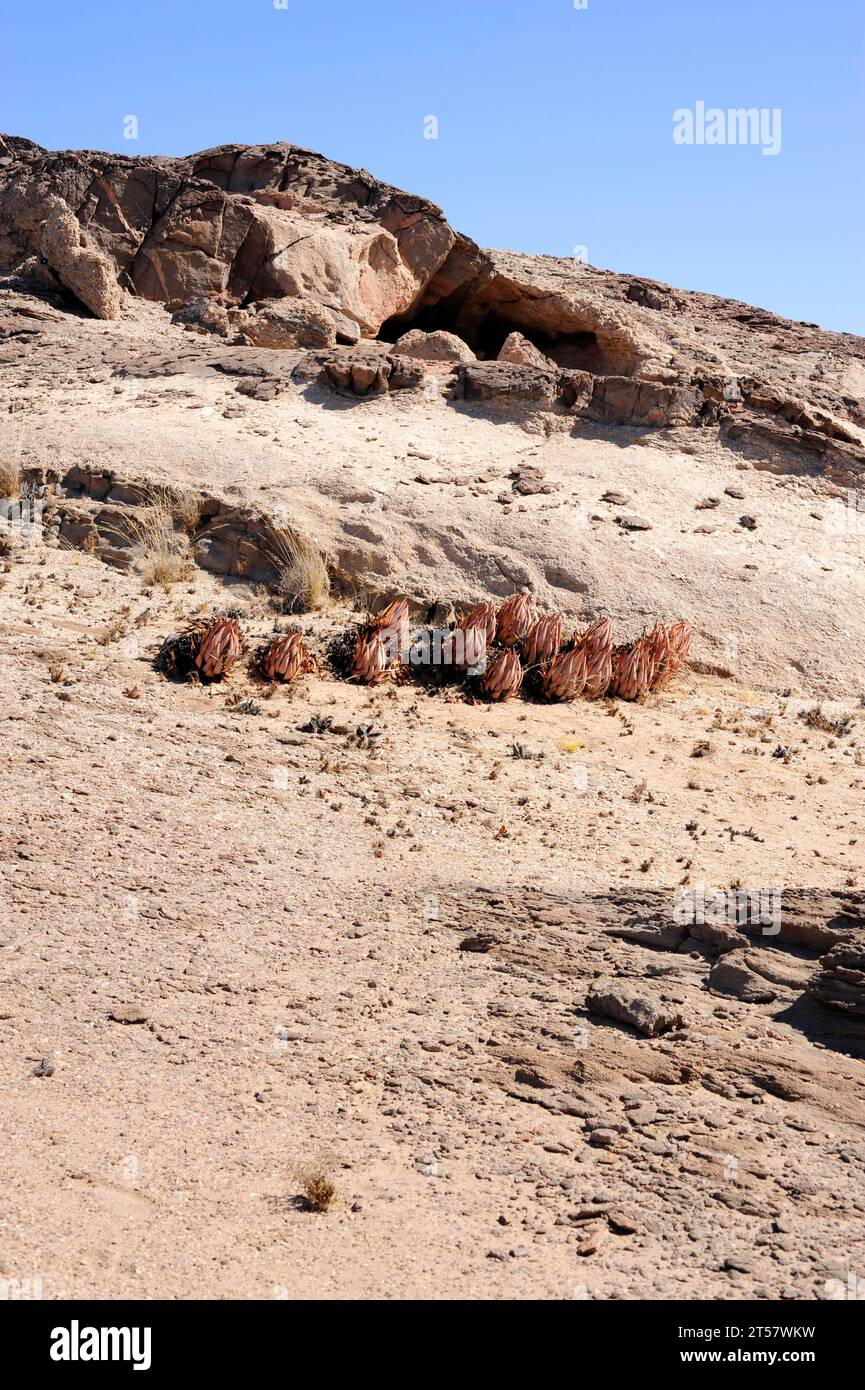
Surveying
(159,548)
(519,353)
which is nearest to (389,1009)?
(159,548)

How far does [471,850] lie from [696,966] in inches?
64.8

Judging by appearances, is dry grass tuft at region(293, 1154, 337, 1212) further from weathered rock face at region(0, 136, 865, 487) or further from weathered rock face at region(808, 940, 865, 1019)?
weathered rock face at region(0, 136, 865, 487)

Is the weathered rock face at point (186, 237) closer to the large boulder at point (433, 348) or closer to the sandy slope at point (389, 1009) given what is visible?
the large boulder at point (433, 348)

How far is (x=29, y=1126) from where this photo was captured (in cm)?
365

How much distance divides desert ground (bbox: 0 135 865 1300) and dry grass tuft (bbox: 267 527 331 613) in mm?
63

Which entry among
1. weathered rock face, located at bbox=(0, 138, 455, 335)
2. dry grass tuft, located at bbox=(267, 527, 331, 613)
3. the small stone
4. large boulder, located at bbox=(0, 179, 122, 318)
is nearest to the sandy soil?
the small stone

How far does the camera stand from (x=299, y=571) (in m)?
8.94

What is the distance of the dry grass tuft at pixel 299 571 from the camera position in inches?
349

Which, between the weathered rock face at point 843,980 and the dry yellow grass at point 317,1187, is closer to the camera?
the dry yellow grass at point 317,1187

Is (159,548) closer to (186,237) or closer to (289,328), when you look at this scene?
(289,328)

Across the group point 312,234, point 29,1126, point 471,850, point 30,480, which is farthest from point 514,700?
point 312,234

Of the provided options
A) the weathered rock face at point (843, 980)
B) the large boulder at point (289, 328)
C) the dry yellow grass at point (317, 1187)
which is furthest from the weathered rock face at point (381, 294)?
the dry yellow grass at point (317, 1187)

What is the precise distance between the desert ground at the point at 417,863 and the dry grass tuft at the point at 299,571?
0.06 m

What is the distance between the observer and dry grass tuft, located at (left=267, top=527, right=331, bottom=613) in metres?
8.88
